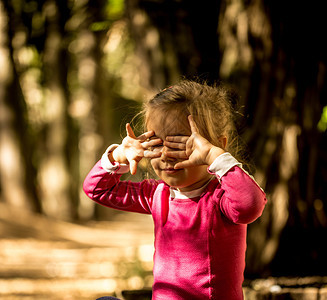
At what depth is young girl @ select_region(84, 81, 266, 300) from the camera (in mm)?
2010

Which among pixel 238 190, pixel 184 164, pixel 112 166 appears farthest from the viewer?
pixel 112 166

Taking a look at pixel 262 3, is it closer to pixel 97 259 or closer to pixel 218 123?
pixel 218 123

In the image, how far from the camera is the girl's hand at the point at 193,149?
1.98 m

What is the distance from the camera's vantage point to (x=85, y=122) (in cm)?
1412

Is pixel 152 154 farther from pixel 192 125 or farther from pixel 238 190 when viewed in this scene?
pixel 238 190

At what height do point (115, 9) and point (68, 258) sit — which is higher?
point (115, 9)

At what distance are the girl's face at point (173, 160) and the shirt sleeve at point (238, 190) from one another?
0.16m

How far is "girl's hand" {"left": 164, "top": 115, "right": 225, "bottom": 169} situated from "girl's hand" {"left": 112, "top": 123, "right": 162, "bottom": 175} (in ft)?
0.30

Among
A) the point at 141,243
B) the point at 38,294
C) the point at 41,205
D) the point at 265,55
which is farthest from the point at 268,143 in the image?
the point at 41,205

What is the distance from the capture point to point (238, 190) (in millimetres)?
1928

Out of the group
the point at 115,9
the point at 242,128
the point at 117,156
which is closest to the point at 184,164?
the point at 117,156

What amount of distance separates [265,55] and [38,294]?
4387mm

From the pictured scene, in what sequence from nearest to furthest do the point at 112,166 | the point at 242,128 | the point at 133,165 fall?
the point at 133,165 → the point at 112,166 → the point at 242,128

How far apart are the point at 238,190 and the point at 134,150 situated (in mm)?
601
